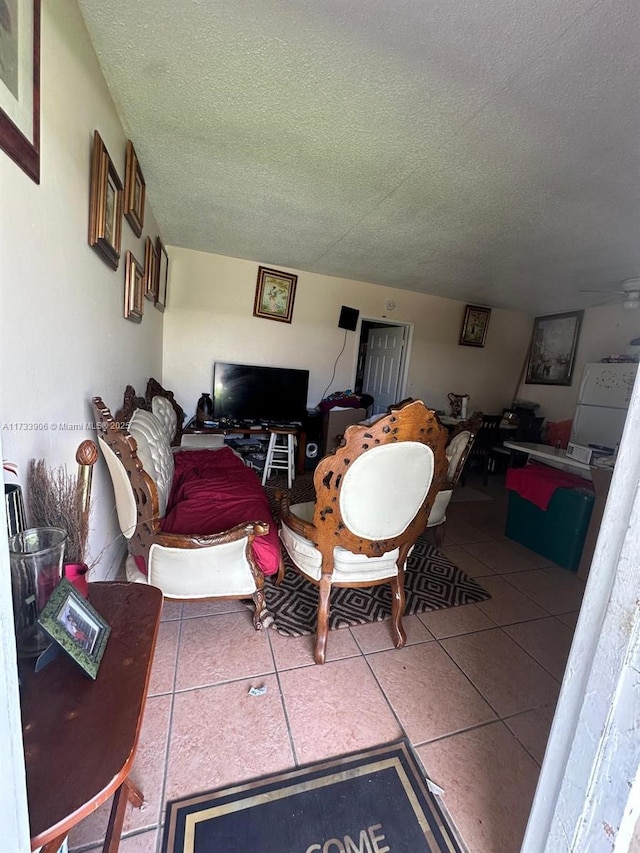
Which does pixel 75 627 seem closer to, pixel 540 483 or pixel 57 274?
pixel 57 274

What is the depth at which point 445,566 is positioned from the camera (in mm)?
2354

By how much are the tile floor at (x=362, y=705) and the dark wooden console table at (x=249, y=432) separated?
1850 mm

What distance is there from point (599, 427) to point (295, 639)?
433 cm

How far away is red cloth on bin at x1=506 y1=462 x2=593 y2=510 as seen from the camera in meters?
2.51

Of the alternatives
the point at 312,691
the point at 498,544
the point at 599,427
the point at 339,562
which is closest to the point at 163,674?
the point at 312,691

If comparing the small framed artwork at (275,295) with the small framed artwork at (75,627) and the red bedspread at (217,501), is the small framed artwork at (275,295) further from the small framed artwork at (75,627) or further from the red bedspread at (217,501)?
the small framed artwork at (75,627)

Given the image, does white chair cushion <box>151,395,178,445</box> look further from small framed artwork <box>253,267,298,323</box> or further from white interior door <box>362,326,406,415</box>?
white interior door <box>362,326,406,415</box>

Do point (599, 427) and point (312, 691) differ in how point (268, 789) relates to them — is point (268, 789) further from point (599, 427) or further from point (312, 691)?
point (599, 427)

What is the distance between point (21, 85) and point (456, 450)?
2.57 metres

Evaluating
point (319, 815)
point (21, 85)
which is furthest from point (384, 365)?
point (319, 815)

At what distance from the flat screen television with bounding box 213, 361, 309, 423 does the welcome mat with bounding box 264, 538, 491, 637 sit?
219 cm

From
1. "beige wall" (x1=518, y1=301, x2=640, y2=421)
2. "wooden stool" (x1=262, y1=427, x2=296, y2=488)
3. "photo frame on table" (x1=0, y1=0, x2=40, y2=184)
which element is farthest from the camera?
"beige wall" (x1=518, y1=301, x2=640, y2=421)

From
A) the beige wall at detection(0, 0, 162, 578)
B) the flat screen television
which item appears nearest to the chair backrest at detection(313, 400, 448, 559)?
the beige wall at detection(0, 0, 162, 578)

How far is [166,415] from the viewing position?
2.90 meters
